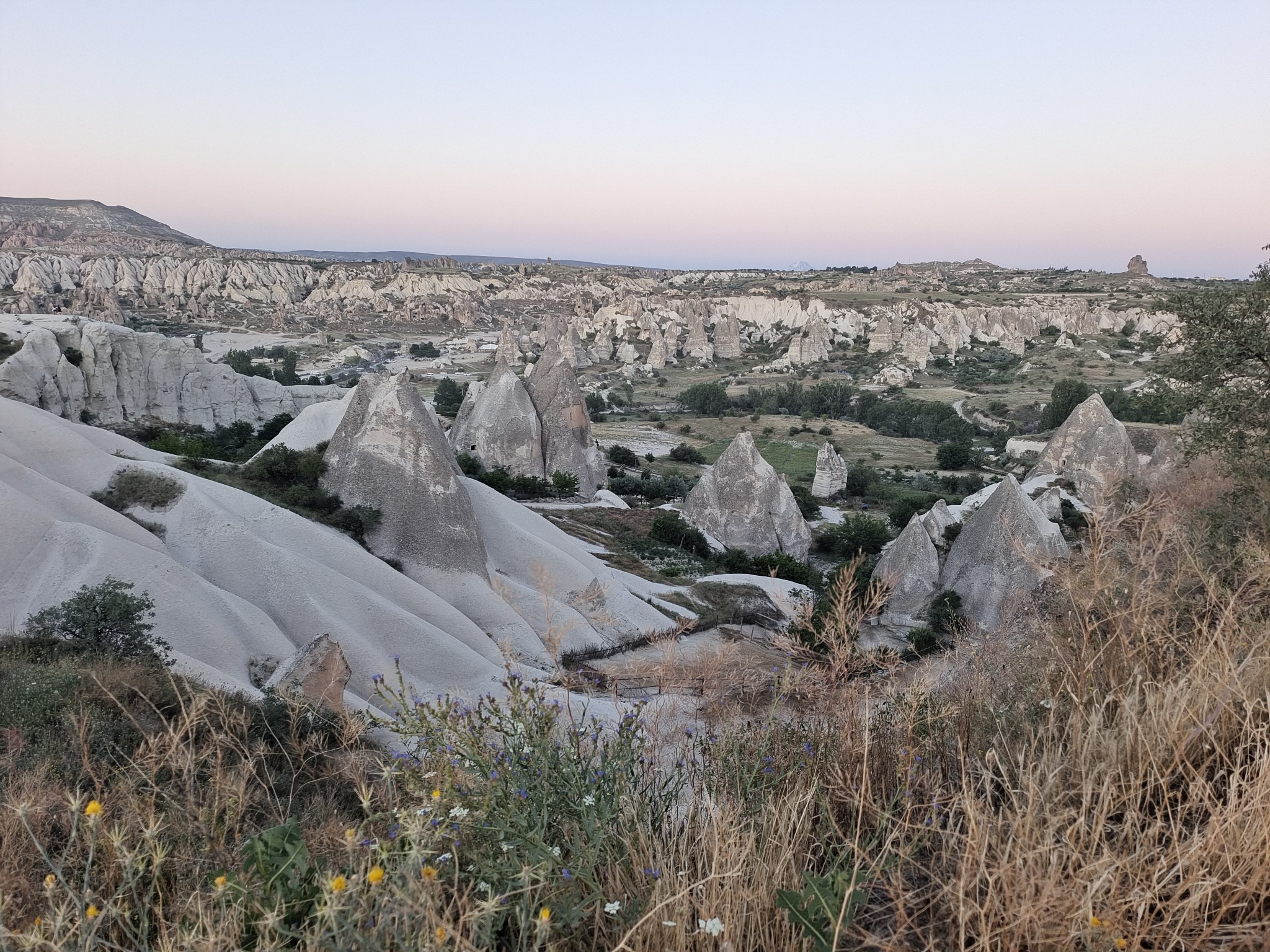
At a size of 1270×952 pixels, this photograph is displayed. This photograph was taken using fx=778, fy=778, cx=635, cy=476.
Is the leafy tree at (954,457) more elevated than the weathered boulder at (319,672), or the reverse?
the weathered boulder at (319,672)

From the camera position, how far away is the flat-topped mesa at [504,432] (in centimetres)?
3294

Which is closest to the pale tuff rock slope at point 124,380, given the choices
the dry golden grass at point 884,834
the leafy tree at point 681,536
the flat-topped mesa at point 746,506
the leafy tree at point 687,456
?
the leafy tree at point 681,536

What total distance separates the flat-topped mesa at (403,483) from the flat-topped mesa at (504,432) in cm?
1439

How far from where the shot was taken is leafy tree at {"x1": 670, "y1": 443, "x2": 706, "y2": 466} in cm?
4844

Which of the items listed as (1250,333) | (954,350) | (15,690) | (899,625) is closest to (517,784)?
(15,690)

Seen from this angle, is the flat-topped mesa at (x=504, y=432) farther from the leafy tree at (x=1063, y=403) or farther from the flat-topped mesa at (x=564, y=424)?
the leafy tree at (x=1063, y=403)

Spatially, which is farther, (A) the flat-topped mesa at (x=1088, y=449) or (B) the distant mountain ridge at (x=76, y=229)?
(B) the distant mountain ridge at (x=76, y=229)

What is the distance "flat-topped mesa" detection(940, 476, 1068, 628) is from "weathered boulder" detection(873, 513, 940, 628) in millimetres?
527

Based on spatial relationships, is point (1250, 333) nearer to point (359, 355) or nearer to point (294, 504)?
point (294, 504)

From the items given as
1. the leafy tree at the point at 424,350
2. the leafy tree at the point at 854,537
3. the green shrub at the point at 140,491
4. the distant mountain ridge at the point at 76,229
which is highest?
the distant mountain ridge at the point at 76,229

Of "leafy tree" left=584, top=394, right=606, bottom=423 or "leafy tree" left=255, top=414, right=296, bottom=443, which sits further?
"leafy tree" left=584, top=394, right=606, bottom=423

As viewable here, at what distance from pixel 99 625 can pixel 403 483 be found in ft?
28.7

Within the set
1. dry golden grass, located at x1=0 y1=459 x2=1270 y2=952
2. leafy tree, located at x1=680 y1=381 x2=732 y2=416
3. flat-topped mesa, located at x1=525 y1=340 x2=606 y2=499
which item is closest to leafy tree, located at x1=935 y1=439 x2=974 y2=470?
leafy tree, located at x1=680 y1=381 x2=732 y2=416

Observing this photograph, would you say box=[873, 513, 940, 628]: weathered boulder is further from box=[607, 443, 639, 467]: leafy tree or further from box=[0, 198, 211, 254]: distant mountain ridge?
box=[0, 198, 211, 254]: distant mountain ridge
